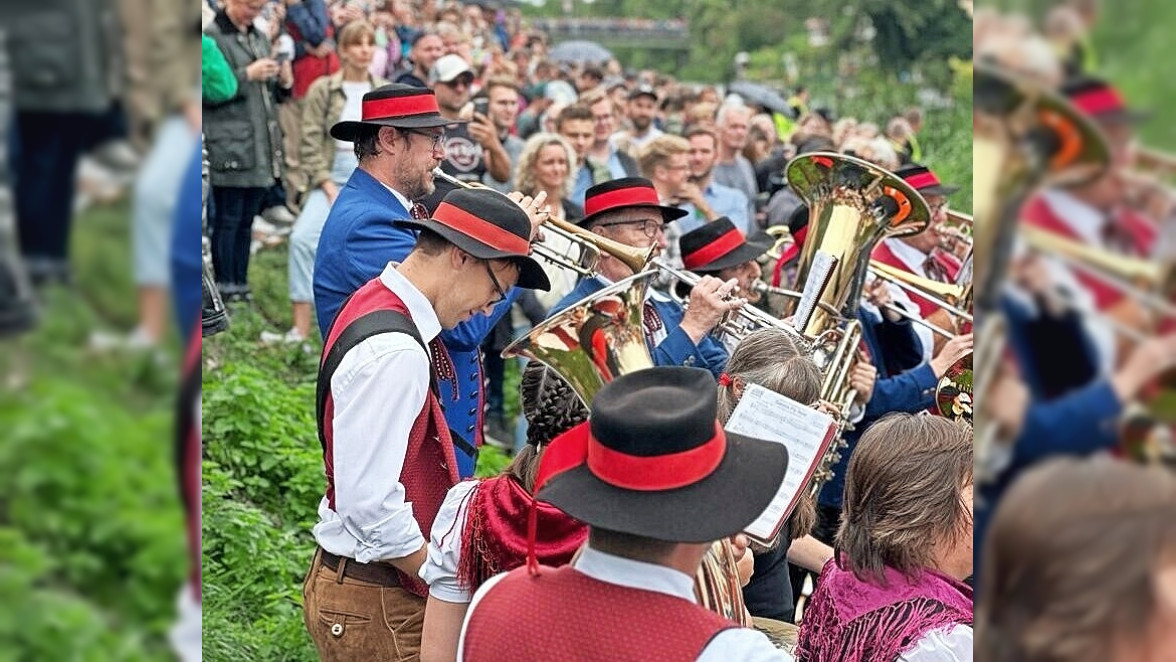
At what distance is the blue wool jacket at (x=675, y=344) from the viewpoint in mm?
4531

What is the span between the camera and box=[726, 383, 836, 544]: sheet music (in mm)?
3244

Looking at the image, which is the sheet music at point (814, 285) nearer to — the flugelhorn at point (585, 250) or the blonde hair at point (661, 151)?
the flugelhorn at point (585, 250)

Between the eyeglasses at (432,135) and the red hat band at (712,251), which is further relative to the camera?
the red hat band at (712,251)

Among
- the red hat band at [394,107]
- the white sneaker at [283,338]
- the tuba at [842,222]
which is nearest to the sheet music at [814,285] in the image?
the tuba at [842,222]

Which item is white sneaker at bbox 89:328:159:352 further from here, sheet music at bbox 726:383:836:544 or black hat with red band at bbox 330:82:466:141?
black hat with red band at bbox 330:82:466:141

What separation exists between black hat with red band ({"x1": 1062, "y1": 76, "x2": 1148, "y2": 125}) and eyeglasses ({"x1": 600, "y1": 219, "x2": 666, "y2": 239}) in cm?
445

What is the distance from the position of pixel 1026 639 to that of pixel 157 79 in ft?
2.35

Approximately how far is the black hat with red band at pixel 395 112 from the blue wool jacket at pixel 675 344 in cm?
74

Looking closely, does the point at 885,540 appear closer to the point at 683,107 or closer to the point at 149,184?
the point at 149,184

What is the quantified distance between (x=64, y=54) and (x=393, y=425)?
2.14 m

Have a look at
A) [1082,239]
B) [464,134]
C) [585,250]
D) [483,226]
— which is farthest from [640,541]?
[464,134]

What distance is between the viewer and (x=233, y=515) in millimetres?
5477

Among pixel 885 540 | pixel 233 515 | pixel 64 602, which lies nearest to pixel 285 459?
pixel 233 515

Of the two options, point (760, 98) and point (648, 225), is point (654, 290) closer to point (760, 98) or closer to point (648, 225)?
point (648, 225)
